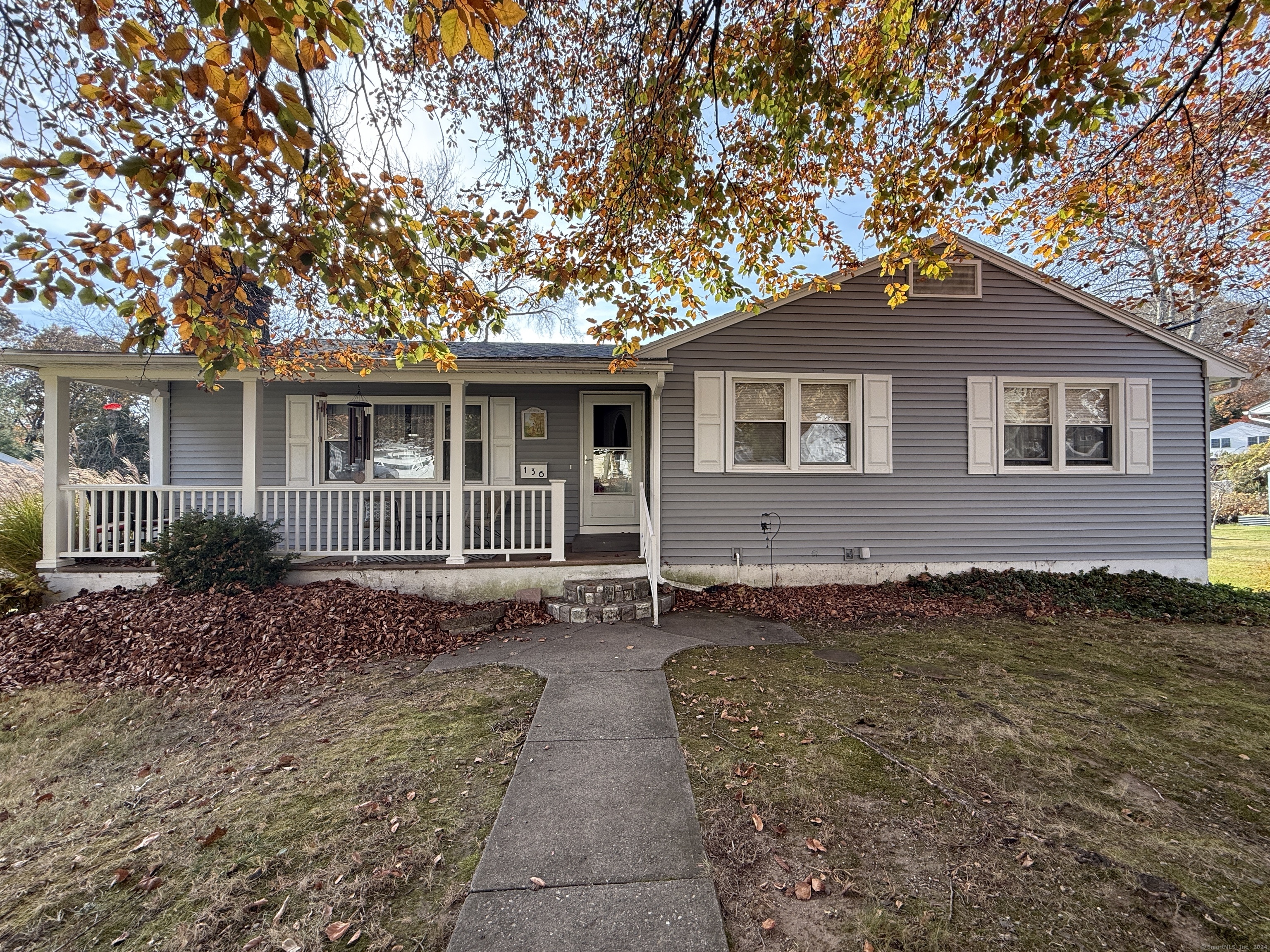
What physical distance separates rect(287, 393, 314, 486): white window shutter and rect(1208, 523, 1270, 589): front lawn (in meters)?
13.8

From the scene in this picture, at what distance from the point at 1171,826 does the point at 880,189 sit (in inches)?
221

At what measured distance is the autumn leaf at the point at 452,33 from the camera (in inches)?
76.4

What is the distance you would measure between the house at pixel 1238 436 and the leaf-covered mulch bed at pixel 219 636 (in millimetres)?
36349

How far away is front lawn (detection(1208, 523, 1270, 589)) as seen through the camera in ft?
27.6

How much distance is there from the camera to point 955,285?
7.22 meters

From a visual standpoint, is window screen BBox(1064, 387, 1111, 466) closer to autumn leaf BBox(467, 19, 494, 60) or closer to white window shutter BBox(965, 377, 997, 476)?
white window shutter BBox(965, 377, 997, 476)

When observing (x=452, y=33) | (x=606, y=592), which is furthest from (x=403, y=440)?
(x=452, y=33)

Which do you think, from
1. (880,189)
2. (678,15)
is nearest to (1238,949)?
(678,15)

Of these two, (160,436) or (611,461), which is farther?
(611,461)

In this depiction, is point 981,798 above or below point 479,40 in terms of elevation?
below

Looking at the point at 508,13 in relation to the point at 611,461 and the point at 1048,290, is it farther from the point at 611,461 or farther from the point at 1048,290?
the point at 1048,290

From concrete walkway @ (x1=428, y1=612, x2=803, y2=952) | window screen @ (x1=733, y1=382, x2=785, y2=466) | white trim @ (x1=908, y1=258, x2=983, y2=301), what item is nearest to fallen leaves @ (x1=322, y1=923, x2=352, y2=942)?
concrete walkway @ (x1=428, y1=612, x2=803, y2=952)

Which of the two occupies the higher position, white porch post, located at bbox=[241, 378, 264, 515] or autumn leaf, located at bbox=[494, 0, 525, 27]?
autumn leaf, located at bbox=[494, 0, 525, 27]

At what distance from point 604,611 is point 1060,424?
7010 millimetres
